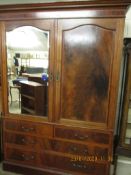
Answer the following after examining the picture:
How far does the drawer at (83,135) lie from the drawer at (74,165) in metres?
0.27

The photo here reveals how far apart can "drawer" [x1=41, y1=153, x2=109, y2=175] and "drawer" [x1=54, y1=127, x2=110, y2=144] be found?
0.27 meters

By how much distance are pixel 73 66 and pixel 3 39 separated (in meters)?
0.83

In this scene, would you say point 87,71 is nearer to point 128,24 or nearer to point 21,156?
point 128,24

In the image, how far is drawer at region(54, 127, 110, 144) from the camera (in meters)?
1.85

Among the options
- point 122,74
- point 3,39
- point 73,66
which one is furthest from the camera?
point 122,74

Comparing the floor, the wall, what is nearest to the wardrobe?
the floor

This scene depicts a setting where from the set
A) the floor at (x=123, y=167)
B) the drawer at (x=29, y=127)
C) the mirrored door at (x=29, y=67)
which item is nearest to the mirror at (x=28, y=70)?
the mirrored door at (x=29, y=67)

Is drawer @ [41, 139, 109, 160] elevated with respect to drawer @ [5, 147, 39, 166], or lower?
elevated

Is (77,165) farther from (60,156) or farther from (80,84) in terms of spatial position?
(80,84)

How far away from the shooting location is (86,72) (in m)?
1.78

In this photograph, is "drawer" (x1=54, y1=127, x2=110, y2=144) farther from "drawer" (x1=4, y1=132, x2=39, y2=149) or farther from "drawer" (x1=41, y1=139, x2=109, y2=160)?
"drawer" (x1=4, y1=132, x2=39, y2=149)

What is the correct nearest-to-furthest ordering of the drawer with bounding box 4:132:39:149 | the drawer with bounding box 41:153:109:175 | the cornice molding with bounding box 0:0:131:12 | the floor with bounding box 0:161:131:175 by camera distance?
1. the cornice molding with bounding box 0:0:131:12
2. the drawer with bounding box 41:153:109:175
3. the drawer with bounding box 4:132:39:149
4. the floor with bounding box 0:161:131:175

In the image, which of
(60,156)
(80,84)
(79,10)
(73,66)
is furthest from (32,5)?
(60,156)

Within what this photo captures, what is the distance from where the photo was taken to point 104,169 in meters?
1.94
